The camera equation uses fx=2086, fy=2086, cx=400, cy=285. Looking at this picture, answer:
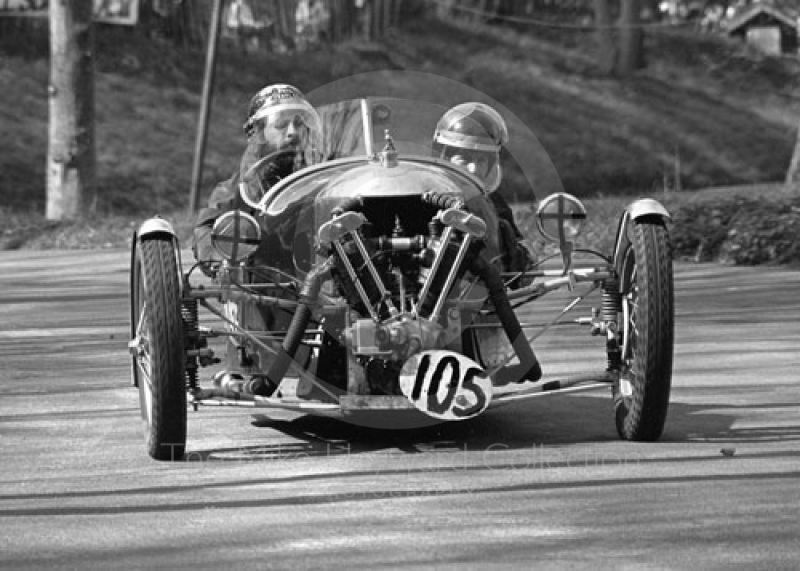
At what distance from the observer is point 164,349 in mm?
8562

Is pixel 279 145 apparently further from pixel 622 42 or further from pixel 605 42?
pixel 605 42

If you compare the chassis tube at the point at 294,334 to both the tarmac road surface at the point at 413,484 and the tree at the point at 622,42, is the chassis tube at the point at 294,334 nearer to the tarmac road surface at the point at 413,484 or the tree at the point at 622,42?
the tarmac road surface at the point at 413,484

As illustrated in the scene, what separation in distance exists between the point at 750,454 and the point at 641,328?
0.71 m

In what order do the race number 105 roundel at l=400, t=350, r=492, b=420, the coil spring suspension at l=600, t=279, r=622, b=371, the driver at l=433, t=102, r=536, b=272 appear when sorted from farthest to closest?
the driver at l=433, t=102, r=536, b=272, the coil spring suspension at l=600, t=279, r=622, b=371, the race number 105 roundel at l=400, t=350, r=492, b=420

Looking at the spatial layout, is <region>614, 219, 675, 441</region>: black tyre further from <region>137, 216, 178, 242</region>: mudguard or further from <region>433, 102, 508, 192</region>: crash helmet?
<region>137, 216, 178, 242</region>: mudguard

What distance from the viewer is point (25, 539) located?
280 inches

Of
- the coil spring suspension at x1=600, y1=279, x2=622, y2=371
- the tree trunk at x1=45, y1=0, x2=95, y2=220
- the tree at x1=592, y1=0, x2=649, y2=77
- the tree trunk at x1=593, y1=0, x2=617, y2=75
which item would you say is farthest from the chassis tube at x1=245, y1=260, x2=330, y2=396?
the tree trunk at x1=593, y1=0, x2=617, y2=75

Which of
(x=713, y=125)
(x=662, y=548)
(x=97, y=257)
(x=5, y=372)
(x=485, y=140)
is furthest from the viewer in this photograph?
(x=713, y=125)

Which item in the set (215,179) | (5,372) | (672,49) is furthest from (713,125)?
(5,372)

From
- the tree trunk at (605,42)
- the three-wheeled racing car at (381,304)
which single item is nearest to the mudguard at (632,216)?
the three-wheeled racing car at (381,304)

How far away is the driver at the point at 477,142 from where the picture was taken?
10.1 meters

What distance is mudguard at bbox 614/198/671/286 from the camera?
→ 29.9ft

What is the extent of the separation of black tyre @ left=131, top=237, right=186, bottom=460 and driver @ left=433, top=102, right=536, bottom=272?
1.72m

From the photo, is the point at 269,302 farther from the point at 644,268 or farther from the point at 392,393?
the point at 644,268
